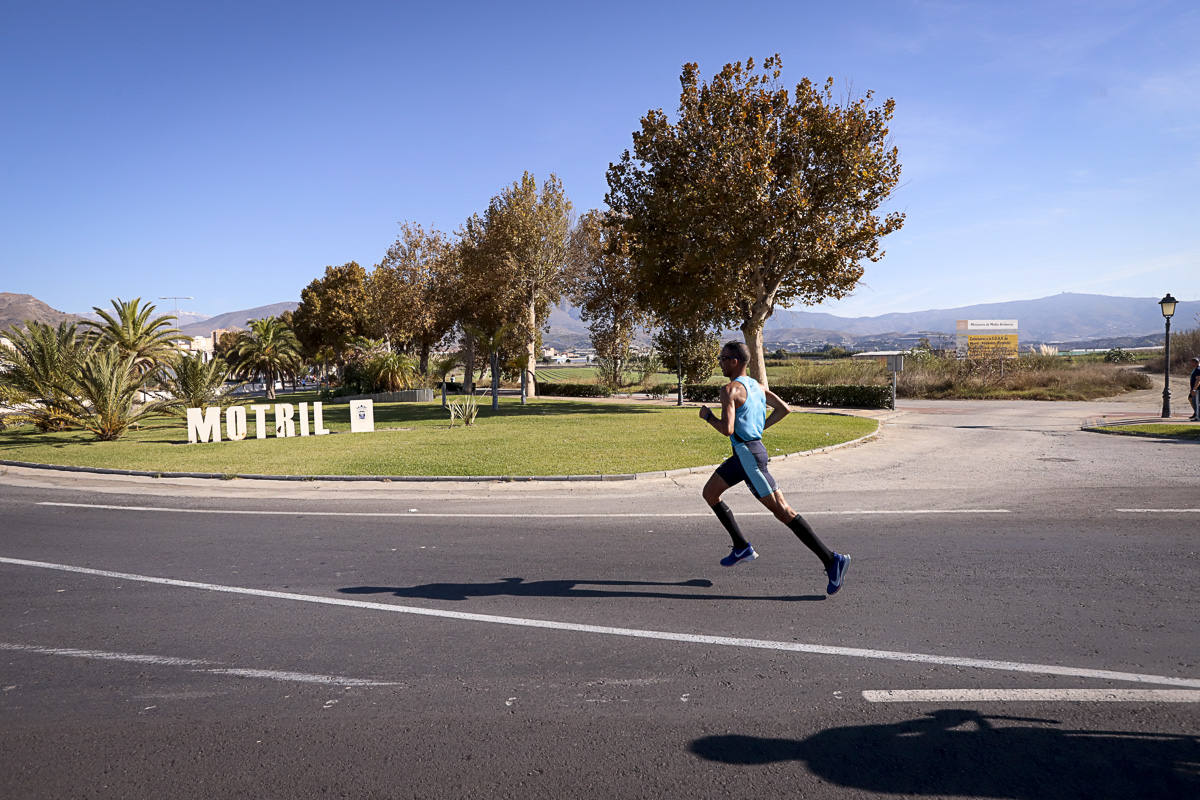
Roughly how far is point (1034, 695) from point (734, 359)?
322 cm

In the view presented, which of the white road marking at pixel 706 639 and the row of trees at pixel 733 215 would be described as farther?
the row of trees at pixel 733 215

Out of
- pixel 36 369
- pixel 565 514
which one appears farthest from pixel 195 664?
pixel 36 369

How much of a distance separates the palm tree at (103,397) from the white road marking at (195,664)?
16.9 meters

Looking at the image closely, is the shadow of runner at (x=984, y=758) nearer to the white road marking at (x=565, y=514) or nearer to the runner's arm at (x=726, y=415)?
the runner's arm at (x=726, y=415)

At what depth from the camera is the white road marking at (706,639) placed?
13.6 feet

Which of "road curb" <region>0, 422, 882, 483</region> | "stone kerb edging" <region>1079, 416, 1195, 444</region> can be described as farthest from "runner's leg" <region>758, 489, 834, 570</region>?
"stone kerb edging" <region>1079, 416, 1195, 444</region>

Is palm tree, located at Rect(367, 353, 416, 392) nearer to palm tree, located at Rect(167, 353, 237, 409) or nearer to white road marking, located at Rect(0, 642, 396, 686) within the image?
palm tree, located at Rect(167, 353, 237, 409)

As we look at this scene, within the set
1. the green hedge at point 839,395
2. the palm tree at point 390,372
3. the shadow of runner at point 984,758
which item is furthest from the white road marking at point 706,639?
the palm tree at point 390,372

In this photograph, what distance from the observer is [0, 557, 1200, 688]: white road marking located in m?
4.14

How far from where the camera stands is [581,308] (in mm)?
42219

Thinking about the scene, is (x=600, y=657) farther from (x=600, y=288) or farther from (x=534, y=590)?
(x=600, y=288)

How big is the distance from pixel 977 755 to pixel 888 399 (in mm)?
28001

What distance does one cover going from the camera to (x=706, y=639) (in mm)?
4832

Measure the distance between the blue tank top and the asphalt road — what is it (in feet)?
4.26
